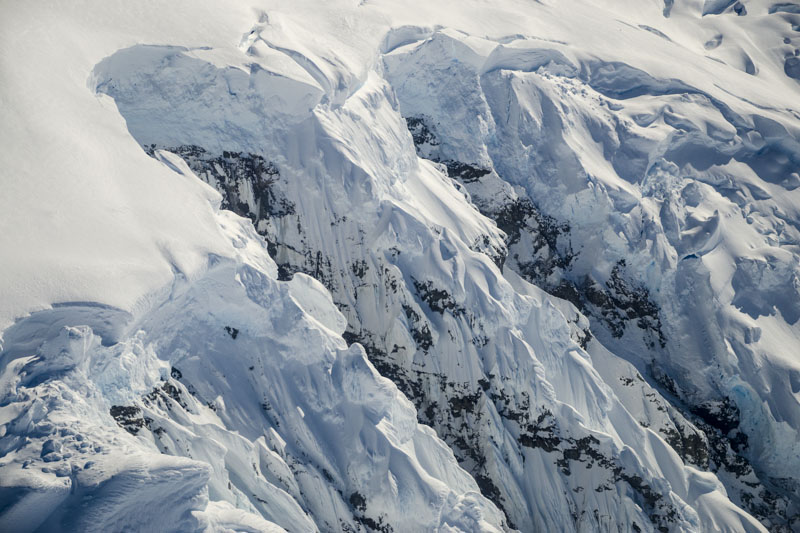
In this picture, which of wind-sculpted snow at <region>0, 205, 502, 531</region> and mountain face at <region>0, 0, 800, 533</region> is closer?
wind-sculpted snow at <region>0, 205, 502, 531</region>

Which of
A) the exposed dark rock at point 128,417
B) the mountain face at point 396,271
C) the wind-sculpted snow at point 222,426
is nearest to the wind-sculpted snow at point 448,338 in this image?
the mountain face at point 396,271

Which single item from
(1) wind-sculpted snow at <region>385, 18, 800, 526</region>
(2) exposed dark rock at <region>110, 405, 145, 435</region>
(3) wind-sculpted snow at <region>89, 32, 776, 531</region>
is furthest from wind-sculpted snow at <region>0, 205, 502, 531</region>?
(1) wind-sculpted snow at <region>385, 18, 800, 526</region>

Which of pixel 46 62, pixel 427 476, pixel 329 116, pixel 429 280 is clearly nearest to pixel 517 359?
pixel 429 280

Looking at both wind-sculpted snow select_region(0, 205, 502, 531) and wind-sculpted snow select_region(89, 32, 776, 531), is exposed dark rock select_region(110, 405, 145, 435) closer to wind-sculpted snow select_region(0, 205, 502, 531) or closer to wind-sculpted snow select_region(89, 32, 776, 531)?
wind-sculpted snow select_region(0, 205, 502, 531)

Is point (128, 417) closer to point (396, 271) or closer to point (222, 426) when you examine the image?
point (222, 426)

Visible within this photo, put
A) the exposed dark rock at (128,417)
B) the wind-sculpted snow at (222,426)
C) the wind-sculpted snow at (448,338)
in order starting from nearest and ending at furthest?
1. the wind-sculpted snow at (222,426)
2. the exposed dark rock at (128,417)
3. the wind-sculpted snow at (448,338)

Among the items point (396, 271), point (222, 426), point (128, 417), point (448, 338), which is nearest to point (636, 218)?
point (448, 338)

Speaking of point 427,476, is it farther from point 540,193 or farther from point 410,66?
point 410,66

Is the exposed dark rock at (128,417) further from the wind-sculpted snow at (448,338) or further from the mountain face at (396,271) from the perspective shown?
the wind-sculpted snow at (448,338)
